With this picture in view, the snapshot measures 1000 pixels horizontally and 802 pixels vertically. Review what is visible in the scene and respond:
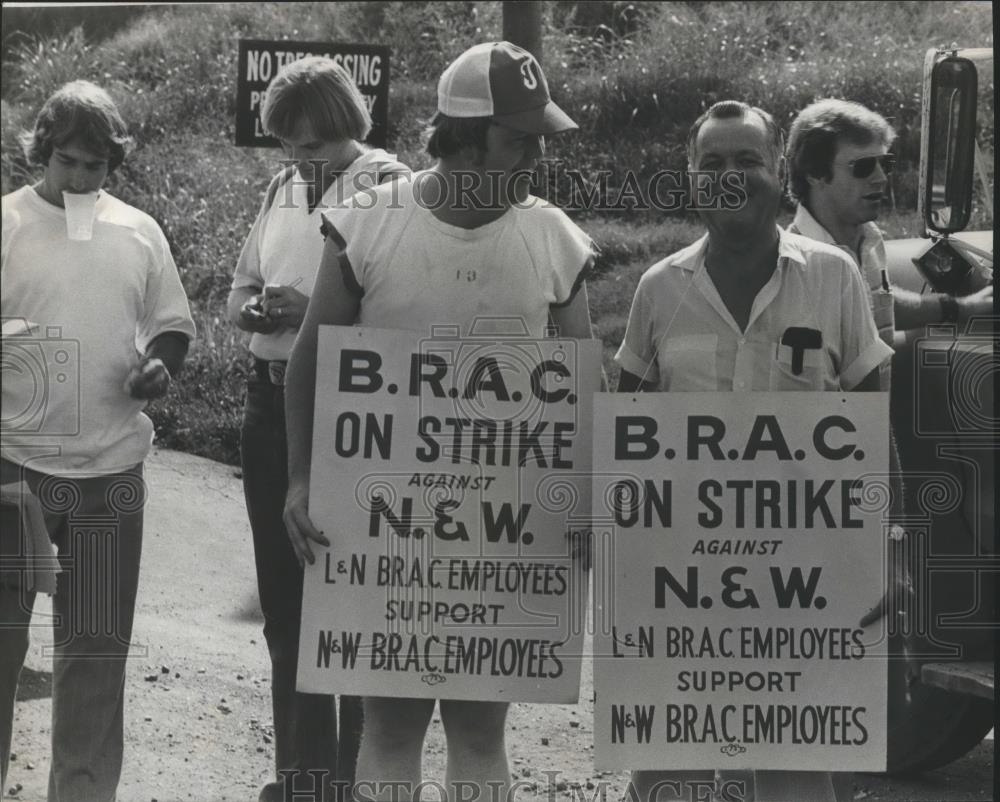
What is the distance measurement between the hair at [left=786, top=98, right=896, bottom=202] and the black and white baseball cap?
132 centimetres

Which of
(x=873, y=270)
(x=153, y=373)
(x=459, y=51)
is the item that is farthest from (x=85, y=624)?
(x=459, y=51)

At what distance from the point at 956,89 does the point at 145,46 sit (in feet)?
39.7

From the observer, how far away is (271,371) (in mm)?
4852

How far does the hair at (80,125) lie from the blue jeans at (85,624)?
849mm

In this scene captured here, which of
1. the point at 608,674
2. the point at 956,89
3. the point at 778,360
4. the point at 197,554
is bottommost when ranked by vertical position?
the point at 197,554

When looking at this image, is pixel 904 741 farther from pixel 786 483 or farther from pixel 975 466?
pixel 786 483

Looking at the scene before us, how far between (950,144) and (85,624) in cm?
278

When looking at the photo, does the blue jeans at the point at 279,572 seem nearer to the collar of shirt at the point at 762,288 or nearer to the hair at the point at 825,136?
the collar of shirt at the point at 762,288

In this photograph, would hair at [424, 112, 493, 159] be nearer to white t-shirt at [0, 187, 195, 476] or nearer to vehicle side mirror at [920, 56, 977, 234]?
white t-shirt at [0, 187, 195, 476]

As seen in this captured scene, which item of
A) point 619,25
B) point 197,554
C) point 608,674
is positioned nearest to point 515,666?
point 608,674

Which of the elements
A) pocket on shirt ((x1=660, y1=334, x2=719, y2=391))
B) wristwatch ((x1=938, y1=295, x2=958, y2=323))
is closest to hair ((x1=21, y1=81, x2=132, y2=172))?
pocket on shirt ((x1=660, y1=334, x2=719, y2=391))

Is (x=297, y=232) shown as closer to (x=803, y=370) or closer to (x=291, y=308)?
(x=291, y=308)

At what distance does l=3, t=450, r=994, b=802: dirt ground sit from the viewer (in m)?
5.61

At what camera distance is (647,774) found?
13.5 ft
